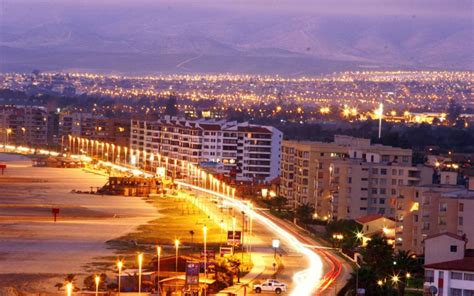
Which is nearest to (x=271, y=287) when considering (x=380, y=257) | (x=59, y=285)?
(x=380, y=257)

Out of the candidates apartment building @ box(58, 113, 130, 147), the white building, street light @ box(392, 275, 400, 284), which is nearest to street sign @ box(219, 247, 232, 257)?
street light @ box(392, 275, 400, 284)

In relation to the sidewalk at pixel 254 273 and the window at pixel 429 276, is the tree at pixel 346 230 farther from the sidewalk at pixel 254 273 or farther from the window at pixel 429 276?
the window at pixel 429 276

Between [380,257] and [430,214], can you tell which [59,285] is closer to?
[380,257]

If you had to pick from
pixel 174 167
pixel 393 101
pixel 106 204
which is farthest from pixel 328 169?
pixel 393 101

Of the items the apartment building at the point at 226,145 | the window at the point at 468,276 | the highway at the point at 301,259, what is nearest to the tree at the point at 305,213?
the highway at the point at 301,259

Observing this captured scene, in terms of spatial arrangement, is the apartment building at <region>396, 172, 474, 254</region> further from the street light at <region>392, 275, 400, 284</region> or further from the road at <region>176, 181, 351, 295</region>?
the street light at <region>392, 275, 400, 284</region>

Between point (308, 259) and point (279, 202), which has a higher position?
point (279, 202)

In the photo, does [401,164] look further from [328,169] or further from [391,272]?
[391,272]
